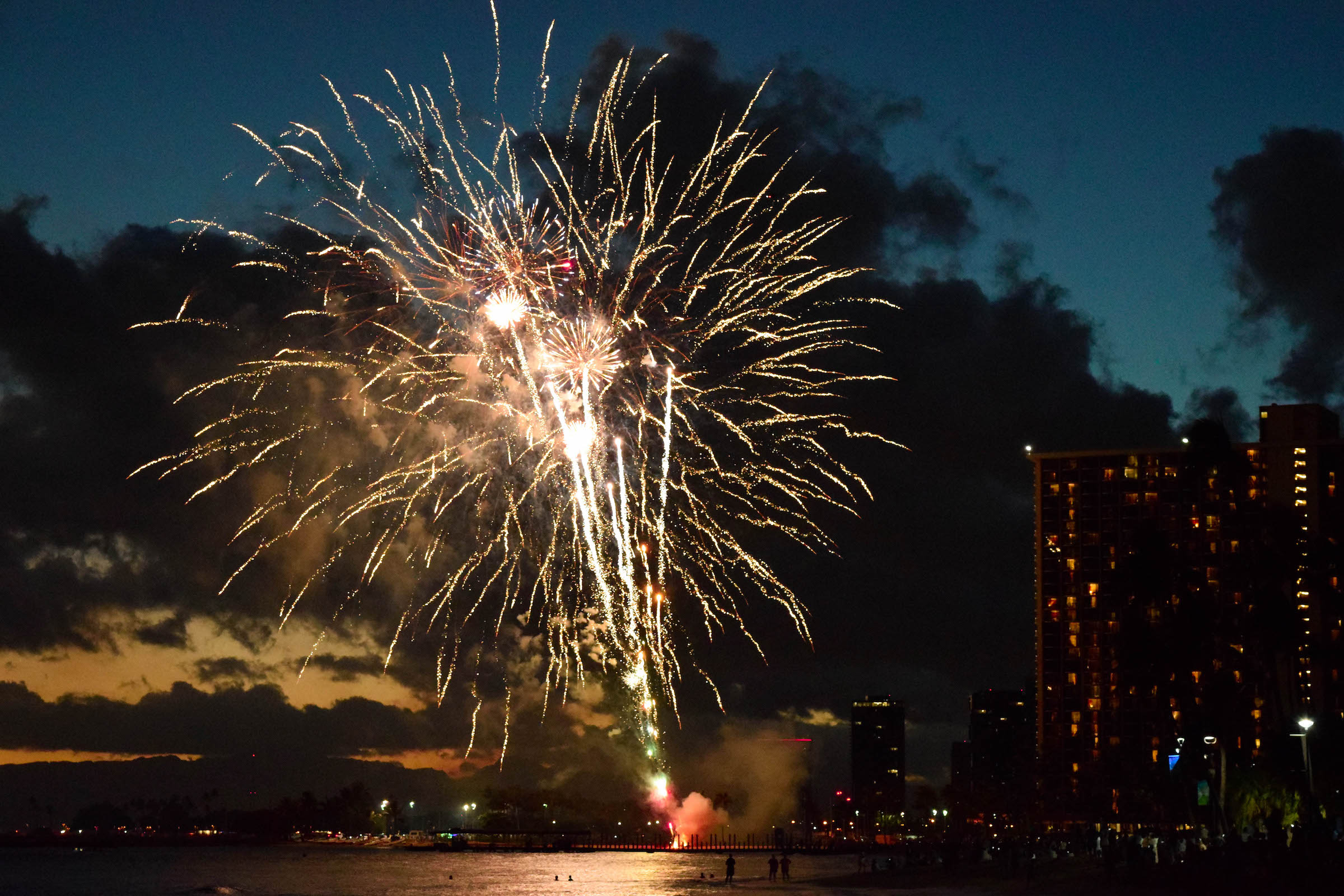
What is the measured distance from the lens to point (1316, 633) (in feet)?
467

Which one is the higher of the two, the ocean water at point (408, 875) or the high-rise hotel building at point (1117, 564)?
the high-rise hotel building at point (1117, 564)

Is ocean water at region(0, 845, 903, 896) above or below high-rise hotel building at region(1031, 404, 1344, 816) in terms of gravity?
below

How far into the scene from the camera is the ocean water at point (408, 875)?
8219 centimetres

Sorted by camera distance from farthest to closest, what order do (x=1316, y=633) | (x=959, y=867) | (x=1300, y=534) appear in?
1. (x=1316, y=633)
2. (x=959, y=867)
3. (x=1300, y=534)

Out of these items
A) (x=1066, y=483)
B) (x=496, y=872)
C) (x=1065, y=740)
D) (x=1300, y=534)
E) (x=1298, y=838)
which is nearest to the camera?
(x=1298, y=838)

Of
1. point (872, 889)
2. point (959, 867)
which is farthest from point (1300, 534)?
point (959, 867)

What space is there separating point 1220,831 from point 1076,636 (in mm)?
94814

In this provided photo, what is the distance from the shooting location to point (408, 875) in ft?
364

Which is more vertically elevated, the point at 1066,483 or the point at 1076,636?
the point at 1066,483

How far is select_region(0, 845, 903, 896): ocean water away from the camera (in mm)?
82188

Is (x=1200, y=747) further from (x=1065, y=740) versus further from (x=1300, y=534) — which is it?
(x=1065, y=740)

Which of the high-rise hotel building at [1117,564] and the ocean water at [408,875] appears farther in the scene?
the high-rise hotel building at [1117,564]

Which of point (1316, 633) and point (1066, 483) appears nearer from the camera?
point (1316, 633)

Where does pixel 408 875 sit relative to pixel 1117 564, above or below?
below
